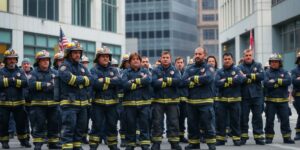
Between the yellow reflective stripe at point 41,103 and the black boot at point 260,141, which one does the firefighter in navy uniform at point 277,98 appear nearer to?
the black boot at point 260,141

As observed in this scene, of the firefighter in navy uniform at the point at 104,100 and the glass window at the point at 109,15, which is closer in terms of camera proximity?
the firefighter in navy uniform at the point at 104,100

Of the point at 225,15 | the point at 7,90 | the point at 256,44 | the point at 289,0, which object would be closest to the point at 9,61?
the point at 7,90

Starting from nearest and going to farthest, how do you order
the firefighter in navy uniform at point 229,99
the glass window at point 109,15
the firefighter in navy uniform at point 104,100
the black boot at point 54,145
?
the firefighter in navy uniform at point 104,100, the black boot at point 54,145, the firefighter in navy uniform at point 229,99, the glass window at point 109,15

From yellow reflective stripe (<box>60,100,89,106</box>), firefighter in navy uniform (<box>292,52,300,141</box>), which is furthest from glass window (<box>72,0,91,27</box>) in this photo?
yellow reflective stripe (<box>60,100,89,106</box>)

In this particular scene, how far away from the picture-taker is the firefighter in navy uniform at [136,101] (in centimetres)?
1328

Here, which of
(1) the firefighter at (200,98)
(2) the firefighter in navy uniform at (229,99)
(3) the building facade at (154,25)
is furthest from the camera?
(3) the building facade at (154,25)

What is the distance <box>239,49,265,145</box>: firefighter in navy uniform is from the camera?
49.6 ft

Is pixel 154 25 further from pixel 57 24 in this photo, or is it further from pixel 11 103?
pixel 11 103

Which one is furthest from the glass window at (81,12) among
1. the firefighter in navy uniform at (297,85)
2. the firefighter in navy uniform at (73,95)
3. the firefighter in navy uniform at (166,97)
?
the firefighter in navy uniform at (73,95)

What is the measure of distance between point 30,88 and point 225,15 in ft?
162

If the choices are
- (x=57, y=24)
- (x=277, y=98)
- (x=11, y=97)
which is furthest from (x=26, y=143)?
(x=57, y=24)

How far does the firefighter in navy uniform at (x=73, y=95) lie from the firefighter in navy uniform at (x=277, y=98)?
517 centimetres

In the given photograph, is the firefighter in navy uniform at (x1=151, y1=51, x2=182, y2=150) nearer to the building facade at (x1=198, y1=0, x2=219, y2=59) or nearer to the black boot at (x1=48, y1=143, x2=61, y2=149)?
the black boot at (x1=48, y1=143, x2=61, y2=149)

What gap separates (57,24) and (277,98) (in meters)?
29.9
